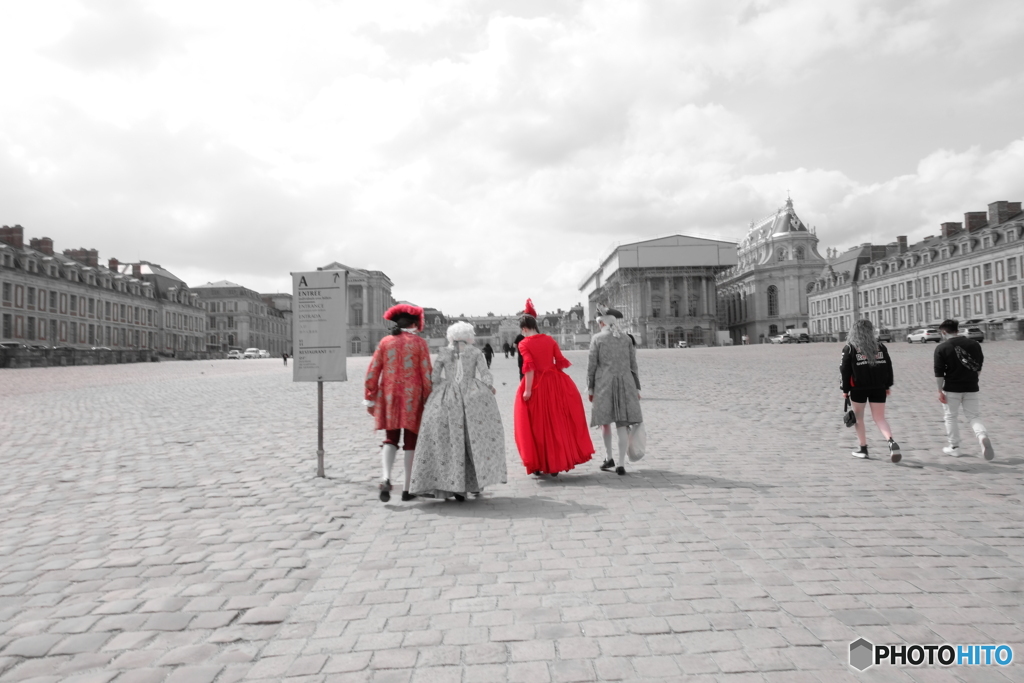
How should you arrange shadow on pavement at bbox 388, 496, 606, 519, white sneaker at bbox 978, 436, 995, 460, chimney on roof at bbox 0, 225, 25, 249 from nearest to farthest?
shadow on pavement at bbox 388, 496, 606, 519
white sneaker at bbox 978, 436, 995, 460
chimney on roof at bbox 0, 225, 25, 249

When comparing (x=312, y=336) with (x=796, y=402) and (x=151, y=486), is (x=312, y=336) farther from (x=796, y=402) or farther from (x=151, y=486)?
(x=796, y=402)

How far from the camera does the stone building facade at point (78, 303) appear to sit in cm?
5725

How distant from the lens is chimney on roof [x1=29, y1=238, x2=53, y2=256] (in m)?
64.0

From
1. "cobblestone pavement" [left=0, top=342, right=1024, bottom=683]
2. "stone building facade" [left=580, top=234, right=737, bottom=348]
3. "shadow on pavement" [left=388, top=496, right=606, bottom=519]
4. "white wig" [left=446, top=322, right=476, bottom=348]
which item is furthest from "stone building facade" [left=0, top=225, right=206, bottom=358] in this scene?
"shadow on pavement" [left=388, top=496, right=606, bottom=519]

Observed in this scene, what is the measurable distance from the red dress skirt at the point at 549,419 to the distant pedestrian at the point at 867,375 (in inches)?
122

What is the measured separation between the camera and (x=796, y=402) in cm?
1409

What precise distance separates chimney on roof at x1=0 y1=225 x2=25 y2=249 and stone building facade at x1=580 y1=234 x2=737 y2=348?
235 ft

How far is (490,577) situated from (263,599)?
1.22 meters

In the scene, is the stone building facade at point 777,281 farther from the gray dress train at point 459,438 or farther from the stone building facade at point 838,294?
the gray dress train at point 459,438

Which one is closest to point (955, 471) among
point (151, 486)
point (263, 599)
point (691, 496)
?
point (691, 496)

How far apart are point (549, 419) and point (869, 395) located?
367cm

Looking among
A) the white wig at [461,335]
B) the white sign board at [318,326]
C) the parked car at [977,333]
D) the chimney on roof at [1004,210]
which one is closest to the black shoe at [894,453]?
the white wig at [461,335]

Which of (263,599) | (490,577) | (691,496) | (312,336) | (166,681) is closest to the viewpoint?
(166,681)

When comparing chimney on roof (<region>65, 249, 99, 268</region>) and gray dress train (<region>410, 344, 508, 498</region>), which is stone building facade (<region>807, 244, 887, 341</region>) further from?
gray dress train (<region>410, 344, 508, 498</region>)
